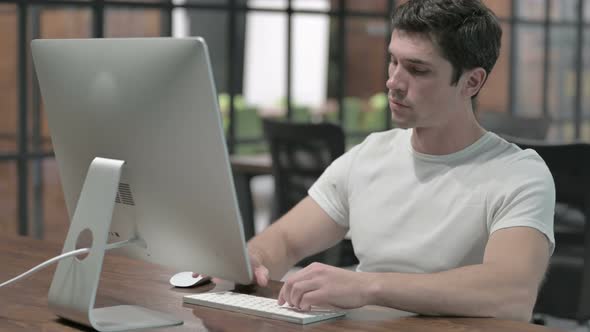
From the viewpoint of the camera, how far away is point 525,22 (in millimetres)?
8109

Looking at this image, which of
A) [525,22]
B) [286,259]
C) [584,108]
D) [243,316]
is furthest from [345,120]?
[243,316]

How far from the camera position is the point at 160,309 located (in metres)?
1.77

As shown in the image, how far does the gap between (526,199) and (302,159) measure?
238 cm

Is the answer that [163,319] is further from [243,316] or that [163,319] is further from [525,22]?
[525,22]

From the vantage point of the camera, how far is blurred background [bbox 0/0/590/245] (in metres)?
4.78

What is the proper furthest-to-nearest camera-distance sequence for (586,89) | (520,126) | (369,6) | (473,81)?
(586,89) → (369,6) → (520,126) → (473,81)

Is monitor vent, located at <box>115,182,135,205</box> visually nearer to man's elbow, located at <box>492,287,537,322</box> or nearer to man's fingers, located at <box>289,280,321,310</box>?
man's fingers, located at <box>289,280,321,310</box>

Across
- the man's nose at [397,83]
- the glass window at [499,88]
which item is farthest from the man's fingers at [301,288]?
the glass window at [499,88]

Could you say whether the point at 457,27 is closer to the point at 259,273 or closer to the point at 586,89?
the point at 259,273

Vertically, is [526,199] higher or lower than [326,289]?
higher

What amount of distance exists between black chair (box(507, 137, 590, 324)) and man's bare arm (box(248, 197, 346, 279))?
36.0 inches

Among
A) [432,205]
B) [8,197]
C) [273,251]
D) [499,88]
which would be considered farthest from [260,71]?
[432,205]

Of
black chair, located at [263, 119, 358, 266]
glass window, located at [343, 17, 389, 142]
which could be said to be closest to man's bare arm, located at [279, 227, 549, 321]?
black chair, located at [263, 119, 358, 266]

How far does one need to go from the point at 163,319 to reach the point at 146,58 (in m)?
0.45
